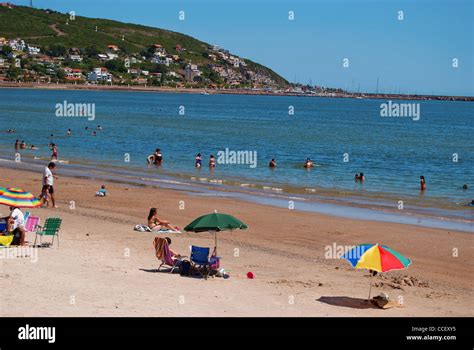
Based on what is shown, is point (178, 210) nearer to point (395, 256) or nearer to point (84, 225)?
point (84, 225)

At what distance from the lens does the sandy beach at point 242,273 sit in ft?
43.7

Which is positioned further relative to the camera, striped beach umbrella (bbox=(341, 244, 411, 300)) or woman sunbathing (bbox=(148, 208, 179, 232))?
woman sunbathing (bbox=(148, 208, 179, 232))

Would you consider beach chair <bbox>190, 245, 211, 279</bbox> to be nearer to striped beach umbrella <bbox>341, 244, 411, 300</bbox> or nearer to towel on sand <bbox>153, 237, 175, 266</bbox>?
towel on sand <bbox>153, 237, 175, 266</bbox>

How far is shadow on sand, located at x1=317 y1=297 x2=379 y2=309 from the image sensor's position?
14.1 meters

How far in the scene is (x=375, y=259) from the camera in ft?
45.7

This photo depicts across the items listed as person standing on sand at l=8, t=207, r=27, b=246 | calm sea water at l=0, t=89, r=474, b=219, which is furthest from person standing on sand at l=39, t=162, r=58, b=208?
calm sea water at l=0, t=89, r=474, b=219

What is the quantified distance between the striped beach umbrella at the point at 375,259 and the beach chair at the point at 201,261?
3201 millimetres

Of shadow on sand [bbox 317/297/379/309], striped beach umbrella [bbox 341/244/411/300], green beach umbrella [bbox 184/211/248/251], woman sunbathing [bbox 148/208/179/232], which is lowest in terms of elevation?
shadow on sand [bbox 317/297/379/309]

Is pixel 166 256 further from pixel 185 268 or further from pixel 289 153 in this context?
pixel 289 153

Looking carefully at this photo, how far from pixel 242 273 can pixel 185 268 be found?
127 centimetres

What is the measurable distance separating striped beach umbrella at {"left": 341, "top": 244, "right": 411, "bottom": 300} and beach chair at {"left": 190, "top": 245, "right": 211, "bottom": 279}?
3.20 metres

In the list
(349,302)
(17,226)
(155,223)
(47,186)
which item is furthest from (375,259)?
(47,186)

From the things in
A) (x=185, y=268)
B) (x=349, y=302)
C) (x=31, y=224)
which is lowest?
(x=349, y=302)
